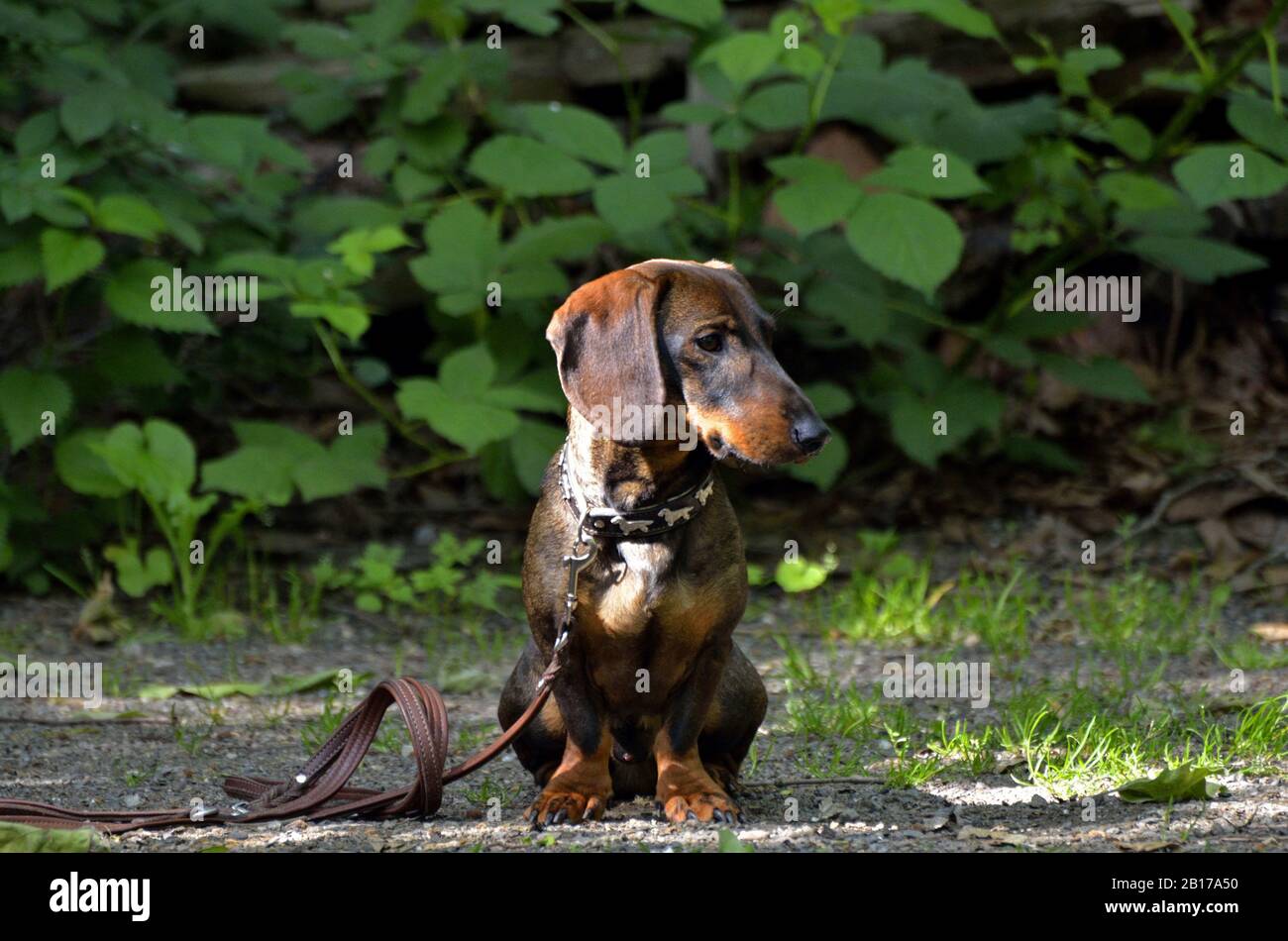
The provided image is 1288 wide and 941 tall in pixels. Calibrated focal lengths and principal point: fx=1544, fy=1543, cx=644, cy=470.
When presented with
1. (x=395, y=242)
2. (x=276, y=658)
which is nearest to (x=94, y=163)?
(x=395, y=242)

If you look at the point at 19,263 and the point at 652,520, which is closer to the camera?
the point at 652,520

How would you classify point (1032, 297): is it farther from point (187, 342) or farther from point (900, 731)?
point (187, 342)

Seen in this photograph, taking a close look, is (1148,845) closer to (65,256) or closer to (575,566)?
(575,566)

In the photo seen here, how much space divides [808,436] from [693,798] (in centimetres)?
80

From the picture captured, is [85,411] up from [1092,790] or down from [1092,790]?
up

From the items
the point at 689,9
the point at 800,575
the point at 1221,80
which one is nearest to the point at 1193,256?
the point at 1221,80

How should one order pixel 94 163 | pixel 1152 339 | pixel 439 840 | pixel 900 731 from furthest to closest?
pixel 1152 339, pixel 94 163, pixel 900 731, pixel 439 840

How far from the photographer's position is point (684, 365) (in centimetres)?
300

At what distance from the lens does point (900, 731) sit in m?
3.91

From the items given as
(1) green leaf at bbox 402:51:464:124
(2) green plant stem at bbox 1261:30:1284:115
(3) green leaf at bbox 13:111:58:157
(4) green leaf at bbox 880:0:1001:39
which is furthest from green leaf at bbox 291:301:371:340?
(2) green plant stem at bbox 1261:30:1284:115

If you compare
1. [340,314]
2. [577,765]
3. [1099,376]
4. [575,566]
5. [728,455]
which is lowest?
[577,765]

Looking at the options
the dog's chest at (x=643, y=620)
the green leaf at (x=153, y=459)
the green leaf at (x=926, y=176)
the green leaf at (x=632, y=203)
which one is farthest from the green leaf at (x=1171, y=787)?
the green leaf at (x=153, y=459)

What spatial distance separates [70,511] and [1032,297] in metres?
3.85

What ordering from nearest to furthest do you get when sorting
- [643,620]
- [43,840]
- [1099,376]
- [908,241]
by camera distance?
1. [43,840]
2. [643,620]
3. [908,241]
4. [1099,376]
